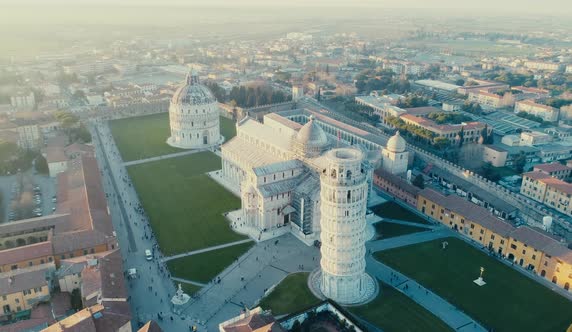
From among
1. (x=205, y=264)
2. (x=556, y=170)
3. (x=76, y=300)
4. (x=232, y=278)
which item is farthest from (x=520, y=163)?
(x=76, y=300)

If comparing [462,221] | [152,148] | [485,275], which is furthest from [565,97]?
[152,148]

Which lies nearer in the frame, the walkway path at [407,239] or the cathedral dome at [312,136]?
the walkway path at [407,239]

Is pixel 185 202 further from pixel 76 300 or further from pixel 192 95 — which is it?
pixel 192 95

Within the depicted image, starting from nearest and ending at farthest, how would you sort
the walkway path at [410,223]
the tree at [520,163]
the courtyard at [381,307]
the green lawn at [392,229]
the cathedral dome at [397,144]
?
the courtyard at [381,307]
the green lawn at [392,229]
the walkway path at [410,223]
the cathedral dome at [397,144]
the tree at [520,163]

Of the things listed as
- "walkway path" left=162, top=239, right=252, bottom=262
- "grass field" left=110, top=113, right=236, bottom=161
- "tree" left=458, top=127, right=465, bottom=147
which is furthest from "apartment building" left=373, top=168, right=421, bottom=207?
"grass field" left=110, top=113, right=236, bottom=161

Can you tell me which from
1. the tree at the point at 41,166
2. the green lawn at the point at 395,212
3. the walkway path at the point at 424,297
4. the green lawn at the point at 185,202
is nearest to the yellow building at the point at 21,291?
the green lawn at the point at 185,202

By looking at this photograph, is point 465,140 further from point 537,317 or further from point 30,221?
point 30,221

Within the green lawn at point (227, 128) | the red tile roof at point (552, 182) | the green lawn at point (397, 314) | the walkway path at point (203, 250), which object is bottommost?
the green lawn at point (397, 314)

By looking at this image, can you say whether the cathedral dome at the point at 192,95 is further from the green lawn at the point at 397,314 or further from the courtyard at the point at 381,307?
the green lawn at the point at 397,314
